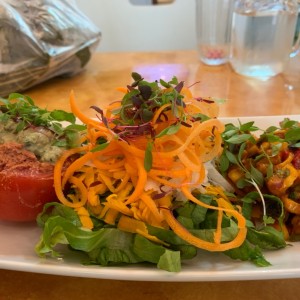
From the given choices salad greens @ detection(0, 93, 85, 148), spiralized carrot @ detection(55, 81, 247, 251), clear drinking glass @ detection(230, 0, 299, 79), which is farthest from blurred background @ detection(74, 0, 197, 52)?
spiralized carrot @ detection(55, 81, 247, 251)

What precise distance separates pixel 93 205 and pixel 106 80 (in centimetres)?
132

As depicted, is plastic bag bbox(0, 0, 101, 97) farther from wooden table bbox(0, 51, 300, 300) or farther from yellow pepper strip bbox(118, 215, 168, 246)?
yellow pepper strip bbox(118, 215, 168, 246)

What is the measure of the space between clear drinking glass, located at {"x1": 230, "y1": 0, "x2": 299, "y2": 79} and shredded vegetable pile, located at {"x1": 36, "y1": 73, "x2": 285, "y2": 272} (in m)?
1.21

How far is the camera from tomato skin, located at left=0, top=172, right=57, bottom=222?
0.94 m

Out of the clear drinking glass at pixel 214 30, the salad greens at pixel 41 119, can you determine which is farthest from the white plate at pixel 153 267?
the clear drinking glass at pixel 214 30

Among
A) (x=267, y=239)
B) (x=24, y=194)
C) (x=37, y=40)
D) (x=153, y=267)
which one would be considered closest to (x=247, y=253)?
(x=267, y=239)

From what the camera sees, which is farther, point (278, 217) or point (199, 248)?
point (278, 217)

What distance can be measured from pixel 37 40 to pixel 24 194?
3.46ft

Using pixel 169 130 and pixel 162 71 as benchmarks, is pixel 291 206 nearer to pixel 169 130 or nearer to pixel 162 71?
pixel 169 130

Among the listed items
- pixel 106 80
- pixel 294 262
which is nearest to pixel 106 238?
pixel 294 262

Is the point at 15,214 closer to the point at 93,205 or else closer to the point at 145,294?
the point at 93,205

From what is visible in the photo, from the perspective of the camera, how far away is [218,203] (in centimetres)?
93

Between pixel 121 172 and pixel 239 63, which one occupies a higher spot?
pixel 121 172

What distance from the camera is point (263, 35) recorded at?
203 centimetres
